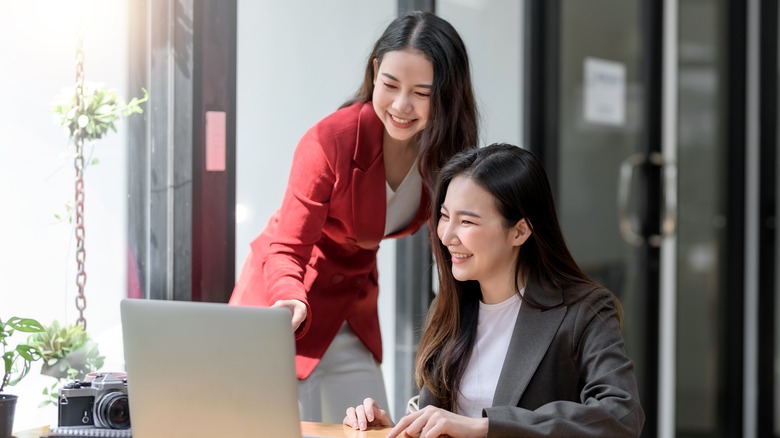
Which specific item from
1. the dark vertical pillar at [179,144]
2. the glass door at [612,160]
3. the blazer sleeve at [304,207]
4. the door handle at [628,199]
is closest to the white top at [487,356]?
the blazer sleeve at [304,207]

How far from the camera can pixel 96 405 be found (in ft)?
5.97

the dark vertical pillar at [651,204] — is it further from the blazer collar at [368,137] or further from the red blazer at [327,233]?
the blazer collar at [368,137]

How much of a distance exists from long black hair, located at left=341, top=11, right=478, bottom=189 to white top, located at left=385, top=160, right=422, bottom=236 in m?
0.12

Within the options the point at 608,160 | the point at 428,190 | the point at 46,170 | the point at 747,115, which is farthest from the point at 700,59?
the point at 46,170

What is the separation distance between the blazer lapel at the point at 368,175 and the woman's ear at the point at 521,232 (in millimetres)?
431

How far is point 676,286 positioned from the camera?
4383mm

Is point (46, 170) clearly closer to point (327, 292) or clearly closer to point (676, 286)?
point (327, 292)

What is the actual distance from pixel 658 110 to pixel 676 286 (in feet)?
2.52

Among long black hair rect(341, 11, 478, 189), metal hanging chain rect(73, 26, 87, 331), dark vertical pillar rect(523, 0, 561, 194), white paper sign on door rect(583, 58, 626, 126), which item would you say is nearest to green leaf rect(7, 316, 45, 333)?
metal hanging chain rect(73, 26, 87, 331)

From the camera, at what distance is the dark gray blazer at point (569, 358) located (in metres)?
1.70

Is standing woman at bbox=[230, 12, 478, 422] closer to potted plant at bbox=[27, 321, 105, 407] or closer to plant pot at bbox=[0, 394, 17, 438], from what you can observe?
potted plant at bbox=[27, 321, 105, 407]

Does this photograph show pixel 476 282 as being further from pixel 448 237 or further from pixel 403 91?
pixel 403 91

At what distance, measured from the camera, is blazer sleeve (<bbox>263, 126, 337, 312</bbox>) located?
2.12m

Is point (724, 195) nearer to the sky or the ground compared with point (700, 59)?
nearer to the ground
